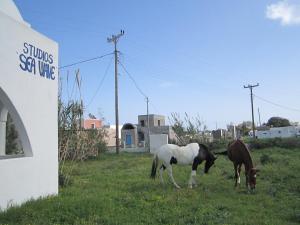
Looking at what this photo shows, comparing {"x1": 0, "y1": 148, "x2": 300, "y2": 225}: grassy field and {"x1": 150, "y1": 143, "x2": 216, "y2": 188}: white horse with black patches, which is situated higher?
{"x1": 150, "y1": 143, "x2": 216, "y2": 188}: white horse with black patches

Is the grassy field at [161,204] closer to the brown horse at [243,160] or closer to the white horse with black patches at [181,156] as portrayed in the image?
the brown horse at [243,160]

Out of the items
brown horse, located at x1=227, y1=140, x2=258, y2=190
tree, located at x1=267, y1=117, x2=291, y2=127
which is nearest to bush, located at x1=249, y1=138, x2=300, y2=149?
brown horse, located at x1=227, y1=140, x2=258, y2=190

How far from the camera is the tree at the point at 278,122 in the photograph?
99688 mm

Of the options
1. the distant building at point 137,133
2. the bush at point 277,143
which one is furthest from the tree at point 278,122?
the bush at point 277,143

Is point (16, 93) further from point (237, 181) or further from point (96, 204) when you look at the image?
point (237, 181)

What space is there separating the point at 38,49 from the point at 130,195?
15.3ft

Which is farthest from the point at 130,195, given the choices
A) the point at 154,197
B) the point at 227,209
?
the point at 227,209

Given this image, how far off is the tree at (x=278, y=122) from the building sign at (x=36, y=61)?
93.1m

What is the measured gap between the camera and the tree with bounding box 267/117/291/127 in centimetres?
9969

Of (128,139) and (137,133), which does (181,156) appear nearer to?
(128,139)

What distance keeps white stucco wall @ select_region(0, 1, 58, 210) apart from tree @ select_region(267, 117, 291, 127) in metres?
93.2

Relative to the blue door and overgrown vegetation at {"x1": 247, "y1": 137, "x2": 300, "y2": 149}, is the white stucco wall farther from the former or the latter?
the blue door

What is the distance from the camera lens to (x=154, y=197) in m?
11.0

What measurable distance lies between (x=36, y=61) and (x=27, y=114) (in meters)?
1.53
